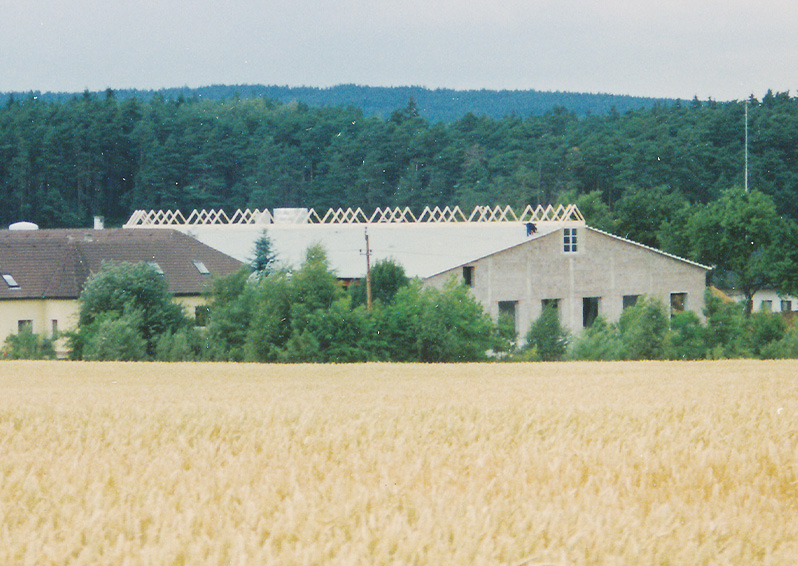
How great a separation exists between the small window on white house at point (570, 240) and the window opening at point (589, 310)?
3396 millimetres

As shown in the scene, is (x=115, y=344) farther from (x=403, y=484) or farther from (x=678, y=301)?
(x=403, y=484)

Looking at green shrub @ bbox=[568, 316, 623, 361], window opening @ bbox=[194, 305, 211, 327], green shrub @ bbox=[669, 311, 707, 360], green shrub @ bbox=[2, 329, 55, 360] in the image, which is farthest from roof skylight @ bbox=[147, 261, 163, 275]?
green shrub @ bbox=[669, 311, 707, 360]

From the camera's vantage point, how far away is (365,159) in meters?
120

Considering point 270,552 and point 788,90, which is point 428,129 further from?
point 270,552

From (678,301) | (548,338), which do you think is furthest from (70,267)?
(678,301)

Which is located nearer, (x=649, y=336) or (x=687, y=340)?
(x=649, y=336)

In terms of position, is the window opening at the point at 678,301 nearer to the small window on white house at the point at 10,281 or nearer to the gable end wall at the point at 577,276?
the gable end wall at the point at 577,276

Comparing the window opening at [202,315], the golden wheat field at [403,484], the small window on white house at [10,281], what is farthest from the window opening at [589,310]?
the golden wheat field at [403,484]

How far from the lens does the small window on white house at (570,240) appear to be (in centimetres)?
6178

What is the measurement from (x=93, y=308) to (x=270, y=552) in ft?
155

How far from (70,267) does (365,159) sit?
6568cm

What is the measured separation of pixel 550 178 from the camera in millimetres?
112938

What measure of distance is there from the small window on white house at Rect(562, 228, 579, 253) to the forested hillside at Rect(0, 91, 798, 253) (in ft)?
122

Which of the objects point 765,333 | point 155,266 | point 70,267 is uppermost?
point 70,267
